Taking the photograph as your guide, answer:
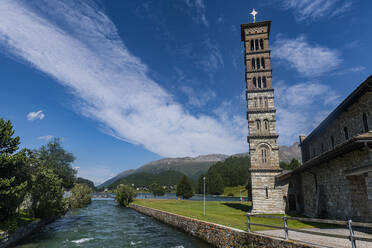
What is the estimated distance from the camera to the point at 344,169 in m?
16.4

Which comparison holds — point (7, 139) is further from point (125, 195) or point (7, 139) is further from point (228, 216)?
point (125, 195)

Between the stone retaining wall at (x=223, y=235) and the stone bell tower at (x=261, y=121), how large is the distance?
9.76 meters

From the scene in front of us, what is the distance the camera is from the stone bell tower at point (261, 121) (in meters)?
29.5

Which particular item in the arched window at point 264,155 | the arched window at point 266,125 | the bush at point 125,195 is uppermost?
the arched window at point 266,125

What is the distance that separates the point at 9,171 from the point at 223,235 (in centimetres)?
1980

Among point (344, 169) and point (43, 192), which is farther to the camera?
point (43, 192)

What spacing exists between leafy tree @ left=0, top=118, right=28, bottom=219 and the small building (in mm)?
25725

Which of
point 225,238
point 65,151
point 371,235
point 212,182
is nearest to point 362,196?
point 371,235

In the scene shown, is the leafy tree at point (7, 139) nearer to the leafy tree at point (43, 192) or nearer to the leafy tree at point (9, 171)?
the leafy tree at point (9, 171)

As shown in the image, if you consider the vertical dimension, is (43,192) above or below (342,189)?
below

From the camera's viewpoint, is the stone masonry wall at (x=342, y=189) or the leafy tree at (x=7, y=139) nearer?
the stone masonry wall at (x=342, y=189)

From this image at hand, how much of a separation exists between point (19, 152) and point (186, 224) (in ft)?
61.5

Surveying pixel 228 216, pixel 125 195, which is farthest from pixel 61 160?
pixel 228 216

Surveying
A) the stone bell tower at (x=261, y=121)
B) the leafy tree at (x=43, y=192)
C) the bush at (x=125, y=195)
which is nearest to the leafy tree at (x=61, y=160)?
the bush at (x=125, y=195)
